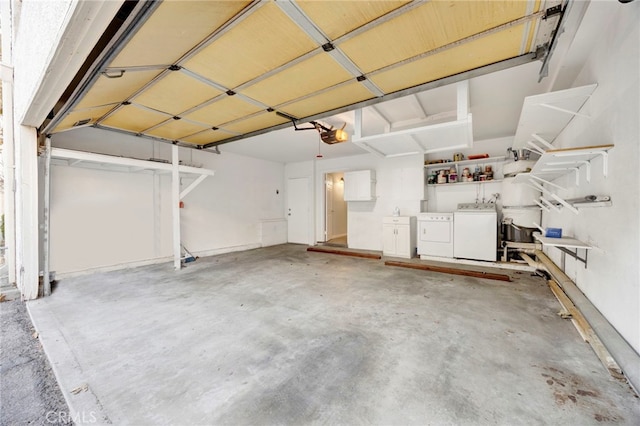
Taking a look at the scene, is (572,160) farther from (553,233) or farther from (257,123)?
(257,123)

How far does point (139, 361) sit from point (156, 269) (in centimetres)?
323

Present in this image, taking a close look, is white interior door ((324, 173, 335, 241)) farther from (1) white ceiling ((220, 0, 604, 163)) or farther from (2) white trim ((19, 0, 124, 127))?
(2) white trim ((19, 0, 124, 127))

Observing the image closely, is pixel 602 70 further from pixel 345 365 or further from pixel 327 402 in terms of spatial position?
pixel 327 402

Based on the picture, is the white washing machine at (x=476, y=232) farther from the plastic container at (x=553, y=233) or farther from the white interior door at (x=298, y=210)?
the white interior door at (x=298, y=210)

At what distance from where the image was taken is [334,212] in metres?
8.55

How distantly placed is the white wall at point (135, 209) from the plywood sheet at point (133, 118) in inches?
45.9

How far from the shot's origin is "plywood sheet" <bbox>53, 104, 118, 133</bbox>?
2806 millimetres

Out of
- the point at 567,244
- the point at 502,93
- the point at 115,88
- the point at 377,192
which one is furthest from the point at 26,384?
the point at 377,192

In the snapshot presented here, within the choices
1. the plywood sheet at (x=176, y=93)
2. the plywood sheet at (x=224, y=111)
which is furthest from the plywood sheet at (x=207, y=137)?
the plywood sheet at (x=176, y=93)

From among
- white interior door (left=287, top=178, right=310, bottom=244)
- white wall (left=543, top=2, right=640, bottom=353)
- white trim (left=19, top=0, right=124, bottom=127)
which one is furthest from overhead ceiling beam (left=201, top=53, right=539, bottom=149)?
white interior door (left=287, top=178, right=310, bottom=244)

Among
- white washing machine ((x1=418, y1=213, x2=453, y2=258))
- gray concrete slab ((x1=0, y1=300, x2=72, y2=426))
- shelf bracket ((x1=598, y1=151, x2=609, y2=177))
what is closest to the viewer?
gray concrete slab ((x1=0, y1=300, x2=72, y2=426))

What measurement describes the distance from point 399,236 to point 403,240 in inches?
5.1

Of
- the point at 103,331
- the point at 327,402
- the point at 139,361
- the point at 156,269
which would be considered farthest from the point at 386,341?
the point at 156,269

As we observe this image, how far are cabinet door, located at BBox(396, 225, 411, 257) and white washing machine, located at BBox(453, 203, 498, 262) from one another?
3.08ft
